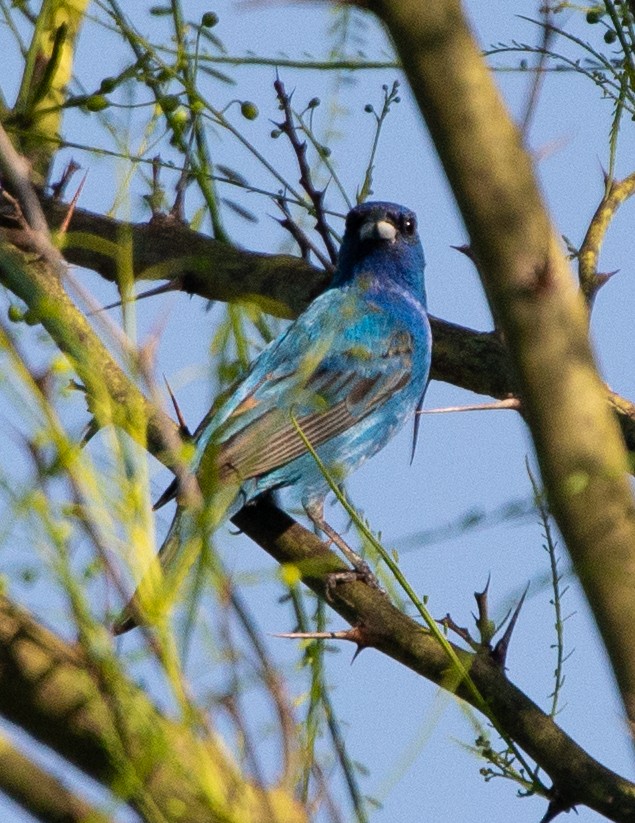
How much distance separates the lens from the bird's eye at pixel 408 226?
7695 millimetres

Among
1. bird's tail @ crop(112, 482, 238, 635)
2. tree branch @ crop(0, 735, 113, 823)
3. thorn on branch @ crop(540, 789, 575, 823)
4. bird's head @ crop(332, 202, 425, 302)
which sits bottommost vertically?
tree branch @ crop(0, 735, 113, 823)

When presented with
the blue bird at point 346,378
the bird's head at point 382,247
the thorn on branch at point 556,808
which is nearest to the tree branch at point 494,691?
the thorn on branch at point 556,808

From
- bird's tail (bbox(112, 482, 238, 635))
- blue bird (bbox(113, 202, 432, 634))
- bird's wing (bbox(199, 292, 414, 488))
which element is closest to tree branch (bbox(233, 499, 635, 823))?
bird's tail (bbox(112, 482, 238, 635))

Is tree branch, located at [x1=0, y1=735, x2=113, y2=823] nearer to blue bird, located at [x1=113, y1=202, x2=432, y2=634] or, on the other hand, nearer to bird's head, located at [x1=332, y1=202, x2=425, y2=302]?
blue bird, located at [x1=113, y1=202, x2=432, y2=634]

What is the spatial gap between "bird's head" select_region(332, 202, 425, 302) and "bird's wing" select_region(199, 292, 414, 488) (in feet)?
1.52

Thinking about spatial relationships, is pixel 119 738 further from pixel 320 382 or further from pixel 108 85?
pixel 320 382

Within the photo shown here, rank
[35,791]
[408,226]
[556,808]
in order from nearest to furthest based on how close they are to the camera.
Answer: [35,791] → [556,808] → [408,226]

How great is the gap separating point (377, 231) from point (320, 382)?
1396 millimetres

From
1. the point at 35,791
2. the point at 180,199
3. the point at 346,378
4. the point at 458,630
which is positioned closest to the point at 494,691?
the point at 458,630

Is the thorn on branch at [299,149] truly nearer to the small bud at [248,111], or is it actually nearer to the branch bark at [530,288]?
the small bud at [248,111]

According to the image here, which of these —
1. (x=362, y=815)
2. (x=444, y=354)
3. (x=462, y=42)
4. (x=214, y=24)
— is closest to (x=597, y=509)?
(x=362, y=815)

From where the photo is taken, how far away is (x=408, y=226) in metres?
7.73

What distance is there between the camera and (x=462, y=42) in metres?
1.81

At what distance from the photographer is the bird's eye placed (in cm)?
770
